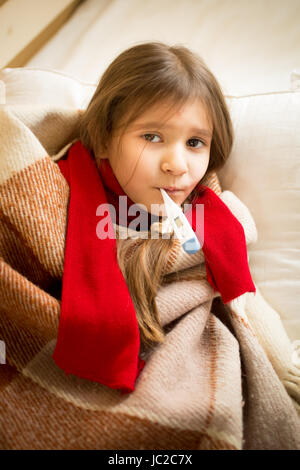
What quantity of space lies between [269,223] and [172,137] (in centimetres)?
34

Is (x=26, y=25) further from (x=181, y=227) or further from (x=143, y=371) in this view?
(x=143, y=371)

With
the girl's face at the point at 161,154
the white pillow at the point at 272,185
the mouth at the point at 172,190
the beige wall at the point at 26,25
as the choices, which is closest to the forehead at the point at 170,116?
the girl's face at the point at 161,154

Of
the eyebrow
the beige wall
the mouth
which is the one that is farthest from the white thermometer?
the beige wall

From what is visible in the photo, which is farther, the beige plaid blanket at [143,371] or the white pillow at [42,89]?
the white pillow at [42,89]

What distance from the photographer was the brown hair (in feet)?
2.08

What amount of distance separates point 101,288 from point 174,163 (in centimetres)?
25

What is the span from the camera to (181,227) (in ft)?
2.16

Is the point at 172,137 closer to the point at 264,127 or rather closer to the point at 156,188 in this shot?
the point at 156,188

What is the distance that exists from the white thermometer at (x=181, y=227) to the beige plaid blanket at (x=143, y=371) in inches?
0.8

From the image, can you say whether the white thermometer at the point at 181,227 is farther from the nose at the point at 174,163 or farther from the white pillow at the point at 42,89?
the white pillow at the point at 42,89

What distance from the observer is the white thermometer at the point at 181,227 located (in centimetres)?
64

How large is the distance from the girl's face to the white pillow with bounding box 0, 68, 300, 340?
8.1 inches

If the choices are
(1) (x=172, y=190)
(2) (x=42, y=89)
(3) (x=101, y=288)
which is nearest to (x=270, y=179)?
(1) (x=172, y=190)

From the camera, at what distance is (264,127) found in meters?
0.86
